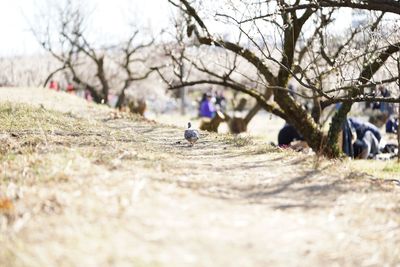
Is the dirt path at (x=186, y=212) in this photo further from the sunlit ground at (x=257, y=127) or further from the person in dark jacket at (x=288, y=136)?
the sunlit ground at (x=257, y=127)

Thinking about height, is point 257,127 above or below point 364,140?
below

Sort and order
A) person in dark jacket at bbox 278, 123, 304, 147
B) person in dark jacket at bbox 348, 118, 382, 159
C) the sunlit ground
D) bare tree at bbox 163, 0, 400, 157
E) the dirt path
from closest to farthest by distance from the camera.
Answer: the dirt path → bare tree at bbox 163, 0, 400, 157 → person in dark jacket at bbox 348, 118, 382, 159 → person in dark jacket at bbox 278, 123, 304, 147 → the sunlit ground

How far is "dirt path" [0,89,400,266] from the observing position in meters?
3.95

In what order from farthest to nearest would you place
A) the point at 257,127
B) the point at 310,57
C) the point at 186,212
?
the point at 257,127 < the point at 310,57 < the point at 186,212

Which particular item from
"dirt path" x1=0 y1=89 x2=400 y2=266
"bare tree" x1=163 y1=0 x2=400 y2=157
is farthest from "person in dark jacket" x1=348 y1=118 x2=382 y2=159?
"dirt path" x1=0 y1=89 x2=400 y2=266

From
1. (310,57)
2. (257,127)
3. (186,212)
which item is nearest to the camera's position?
(186,212)

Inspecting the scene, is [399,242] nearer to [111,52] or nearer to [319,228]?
[319,228]

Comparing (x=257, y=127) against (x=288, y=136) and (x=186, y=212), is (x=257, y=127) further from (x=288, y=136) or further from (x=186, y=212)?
(x=186, y=212)

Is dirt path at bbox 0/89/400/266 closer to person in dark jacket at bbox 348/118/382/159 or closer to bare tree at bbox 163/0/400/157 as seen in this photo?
bare tree at bbox 163/0/400/157

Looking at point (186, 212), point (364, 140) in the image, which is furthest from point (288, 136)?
point (186, 212)

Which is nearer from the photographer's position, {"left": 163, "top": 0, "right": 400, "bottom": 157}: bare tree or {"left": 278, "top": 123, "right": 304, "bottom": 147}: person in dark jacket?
{"left": 163, "top": 0, "right": 400, "bottom": 157}: bare tree

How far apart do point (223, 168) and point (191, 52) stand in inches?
507

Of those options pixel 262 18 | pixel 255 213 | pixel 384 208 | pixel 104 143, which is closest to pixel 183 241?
pixel 255 213

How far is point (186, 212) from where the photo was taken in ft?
15.5
